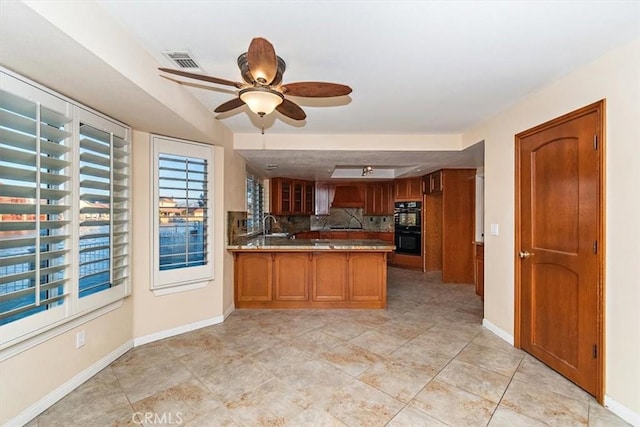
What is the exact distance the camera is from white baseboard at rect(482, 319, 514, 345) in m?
2.85

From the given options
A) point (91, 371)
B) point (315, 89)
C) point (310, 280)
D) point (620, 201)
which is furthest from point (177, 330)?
point (620, 201)

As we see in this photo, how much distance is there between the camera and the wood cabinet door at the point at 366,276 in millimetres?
3898

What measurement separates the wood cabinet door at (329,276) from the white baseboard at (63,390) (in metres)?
2.22

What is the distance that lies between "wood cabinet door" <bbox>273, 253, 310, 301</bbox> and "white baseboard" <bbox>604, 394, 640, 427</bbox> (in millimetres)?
2935

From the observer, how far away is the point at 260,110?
1797 mm

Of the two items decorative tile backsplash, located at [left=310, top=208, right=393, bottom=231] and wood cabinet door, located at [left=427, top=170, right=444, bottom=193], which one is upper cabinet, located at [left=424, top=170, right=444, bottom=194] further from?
decorative tile backsplash, located at [left=310, top=208, right=393, bottom=231]

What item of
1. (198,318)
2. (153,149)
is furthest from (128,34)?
(198,318)

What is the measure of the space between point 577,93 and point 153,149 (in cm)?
372

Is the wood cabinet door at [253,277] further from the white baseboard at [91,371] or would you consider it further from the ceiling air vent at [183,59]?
the ceiling air vent at [183,59]

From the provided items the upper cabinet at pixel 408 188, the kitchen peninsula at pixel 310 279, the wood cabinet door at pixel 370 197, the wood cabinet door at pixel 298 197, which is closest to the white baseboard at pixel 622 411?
the kitchen peninsula at pixel 310 279

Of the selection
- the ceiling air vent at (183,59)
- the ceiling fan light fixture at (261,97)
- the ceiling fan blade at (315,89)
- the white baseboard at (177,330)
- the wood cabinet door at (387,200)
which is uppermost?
the ceiling air vent at (183,59)

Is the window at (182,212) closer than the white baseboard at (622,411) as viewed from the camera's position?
No

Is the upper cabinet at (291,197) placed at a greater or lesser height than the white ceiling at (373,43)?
lesser

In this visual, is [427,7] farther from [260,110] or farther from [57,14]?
[57,14]
